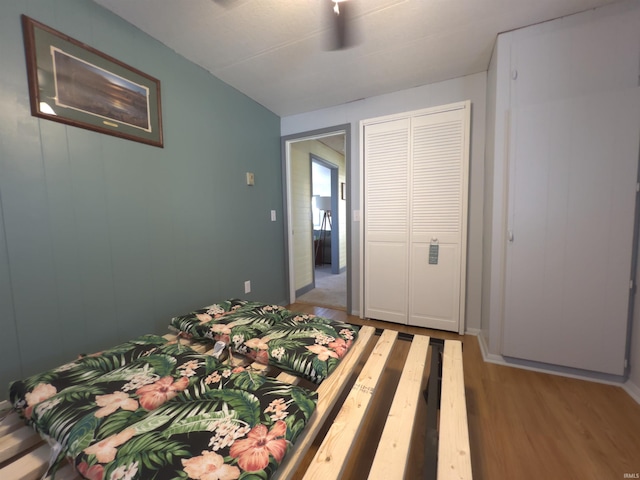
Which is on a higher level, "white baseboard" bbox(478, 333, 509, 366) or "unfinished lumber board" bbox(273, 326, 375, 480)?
"unfinished lumber board" bbox(273, 326, 375, 480)

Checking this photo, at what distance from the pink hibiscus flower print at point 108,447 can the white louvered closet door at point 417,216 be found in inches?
86.8

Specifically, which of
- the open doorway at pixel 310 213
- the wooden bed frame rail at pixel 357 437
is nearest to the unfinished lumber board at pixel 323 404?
the wooden bed frame rail at pixel 357 437

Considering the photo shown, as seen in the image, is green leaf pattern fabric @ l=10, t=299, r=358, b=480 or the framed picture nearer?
green leaf pattern fabric @ l=10, t=299, r=358, b=480

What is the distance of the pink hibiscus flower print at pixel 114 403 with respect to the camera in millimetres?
727

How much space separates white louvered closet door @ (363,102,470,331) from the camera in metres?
2.18

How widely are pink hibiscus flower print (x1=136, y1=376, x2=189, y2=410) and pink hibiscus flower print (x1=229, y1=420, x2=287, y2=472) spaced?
13.3 inches

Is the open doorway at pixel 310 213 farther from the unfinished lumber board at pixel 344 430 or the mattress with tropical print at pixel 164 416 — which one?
the mattress with tropical print at pixel 164 416

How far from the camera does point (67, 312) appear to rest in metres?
1.32

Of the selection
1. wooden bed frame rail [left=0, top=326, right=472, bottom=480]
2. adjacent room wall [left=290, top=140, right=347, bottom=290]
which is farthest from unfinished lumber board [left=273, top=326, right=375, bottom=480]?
adjacent room wall [left=290, top=140, right=347, bottom=290]

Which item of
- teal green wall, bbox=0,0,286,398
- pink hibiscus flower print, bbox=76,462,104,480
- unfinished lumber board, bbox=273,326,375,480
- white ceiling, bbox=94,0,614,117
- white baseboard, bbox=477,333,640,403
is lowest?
white baseboard, bbox=477,333,640,403

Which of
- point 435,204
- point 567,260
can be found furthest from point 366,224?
point 567,260

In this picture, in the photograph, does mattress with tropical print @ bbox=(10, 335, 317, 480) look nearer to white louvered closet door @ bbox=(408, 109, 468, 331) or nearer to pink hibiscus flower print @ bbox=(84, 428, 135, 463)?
pink hibiscus flower print @ bbox=(84, 428, 135, 463)

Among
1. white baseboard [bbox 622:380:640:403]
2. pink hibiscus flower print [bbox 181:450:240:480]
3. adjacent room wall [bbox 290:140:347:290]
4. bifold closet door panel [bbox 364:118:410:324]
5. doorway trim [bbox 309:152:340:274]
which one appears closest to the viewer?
pink hibiscus flower print [bbox 181:450:240:480]

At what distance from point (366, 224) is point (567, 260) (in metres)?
1.52
